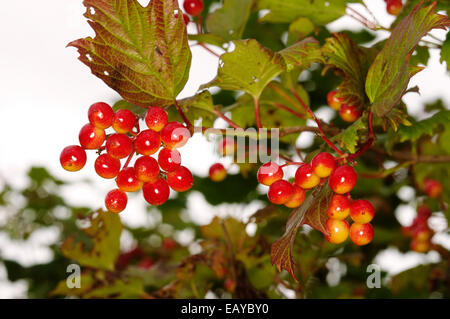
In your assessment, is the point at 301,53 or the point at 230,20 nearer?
the point at 301,53

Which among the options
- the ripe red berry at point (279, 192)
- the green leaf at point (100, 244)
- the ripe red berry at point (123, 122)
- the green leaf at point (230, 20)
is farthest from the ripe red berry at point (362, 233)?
the green leaf at point (100, 244)

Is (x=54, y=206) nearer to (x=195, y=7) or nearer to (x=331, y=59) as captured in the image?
(x=195, y=7)

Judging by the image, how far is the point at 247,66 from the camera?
2.19 ft

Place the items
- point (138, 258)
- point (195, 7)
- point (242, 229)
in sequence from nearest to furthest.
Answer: point (195, 7) < point (242, 229) < point (138, 258)

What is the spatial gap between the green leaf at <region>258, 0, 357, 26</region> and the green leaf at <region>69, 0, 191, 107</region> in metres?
0.34

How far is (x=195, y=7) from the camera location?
2.76 ft

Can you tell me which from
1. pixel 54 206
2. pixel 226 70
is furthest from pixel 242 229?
pixel 54 206

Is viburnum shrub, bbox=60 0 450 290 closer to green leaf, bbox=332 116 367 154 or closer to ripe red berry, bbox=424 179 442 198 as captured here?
green leaf, bbox=332 116 367 154

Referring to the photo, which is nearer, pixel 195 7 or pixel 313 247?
pixel 195 7

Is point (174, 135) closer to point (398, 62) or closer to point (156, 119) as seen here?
point (156, 119)

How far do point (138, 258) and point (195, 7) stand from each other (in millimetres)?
1128

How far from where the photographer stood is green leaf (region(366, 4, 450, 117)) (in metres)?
0.53

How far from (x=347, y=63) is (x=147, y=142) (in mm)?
341

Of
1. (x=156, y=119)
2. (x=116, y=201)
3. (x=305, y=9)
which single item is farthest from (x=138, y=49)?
(x=305, y=9)
